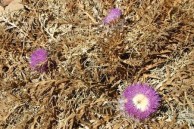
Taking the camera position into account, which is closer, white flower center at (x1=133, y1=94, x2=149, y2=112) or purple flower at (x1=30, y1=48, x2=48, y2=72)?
white flower center at (x1=133, y1=94, x2=149, y2=112)

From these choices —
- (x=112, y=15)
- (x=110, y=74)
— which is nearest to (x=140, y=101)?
(x=110, y=74)

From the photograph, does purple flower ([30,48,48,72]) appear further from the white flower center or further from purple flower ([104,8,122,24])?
the white flower center

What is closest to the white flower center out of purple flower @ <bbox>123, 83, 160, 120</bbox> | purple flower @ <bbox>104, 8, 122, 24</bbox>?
purple flower @ <bbox>123, 83, 160, 120</bbox>

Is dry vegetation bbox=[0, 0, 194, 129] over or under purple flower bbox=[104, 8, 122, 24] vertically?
under

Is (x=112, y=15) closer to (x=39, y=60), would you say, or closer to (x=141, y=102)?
(x=39, y=60)

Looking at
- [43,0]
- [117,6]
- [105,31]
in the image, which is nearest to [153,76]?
[105,31]

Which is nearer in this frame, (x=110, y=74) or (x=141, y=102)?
(x=141, y=102)
